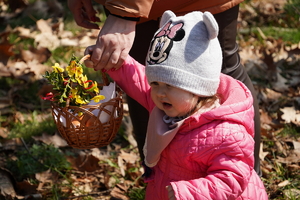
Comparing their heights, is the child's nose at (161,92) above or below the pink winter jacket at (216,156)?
above

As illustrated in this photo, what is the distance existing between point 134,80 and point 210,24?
2.02 ft

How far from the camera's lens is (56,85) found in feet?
7.64

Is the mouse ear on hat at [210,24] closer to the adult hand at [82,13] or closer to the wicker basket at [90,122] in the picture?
the wicker basket at [90,122]

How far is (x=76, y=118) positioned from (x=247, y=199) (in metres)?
0.88

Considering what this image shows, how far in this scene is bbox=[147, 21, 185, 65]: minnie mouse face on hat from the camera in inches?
77.7

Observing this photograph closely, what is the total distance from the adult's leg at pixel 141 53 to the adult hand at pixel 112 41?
0.33 metres

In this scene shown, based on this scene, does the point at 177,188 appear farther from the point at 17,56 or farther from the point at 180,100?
the point at 17,56

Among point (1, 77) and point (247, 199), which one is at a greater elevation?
point (247, 199)

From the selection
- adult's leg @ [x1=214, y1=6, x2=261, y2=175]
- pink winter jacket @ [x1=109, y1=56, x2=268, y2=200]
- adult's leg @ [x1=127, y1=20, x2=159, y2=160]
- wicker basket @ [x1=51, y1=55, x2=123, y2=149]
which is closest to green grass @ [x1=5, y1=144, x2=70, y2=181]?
adult's leg @ [x1=127, y1=20, x2=159, y2=160]

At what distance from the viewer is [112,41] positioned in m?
2.15

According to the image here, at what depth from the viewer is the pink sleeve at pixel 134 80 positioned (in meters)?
2.37

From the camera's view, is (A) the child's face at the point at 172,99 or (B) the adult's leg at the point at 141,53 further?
(B) the adult's leg at the point at 141,53

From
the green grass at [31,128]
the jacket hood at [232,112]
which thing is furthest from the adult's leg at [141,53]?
the green grass at [31,128]

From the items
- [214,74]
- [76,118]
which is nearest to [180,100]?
[214,74]
